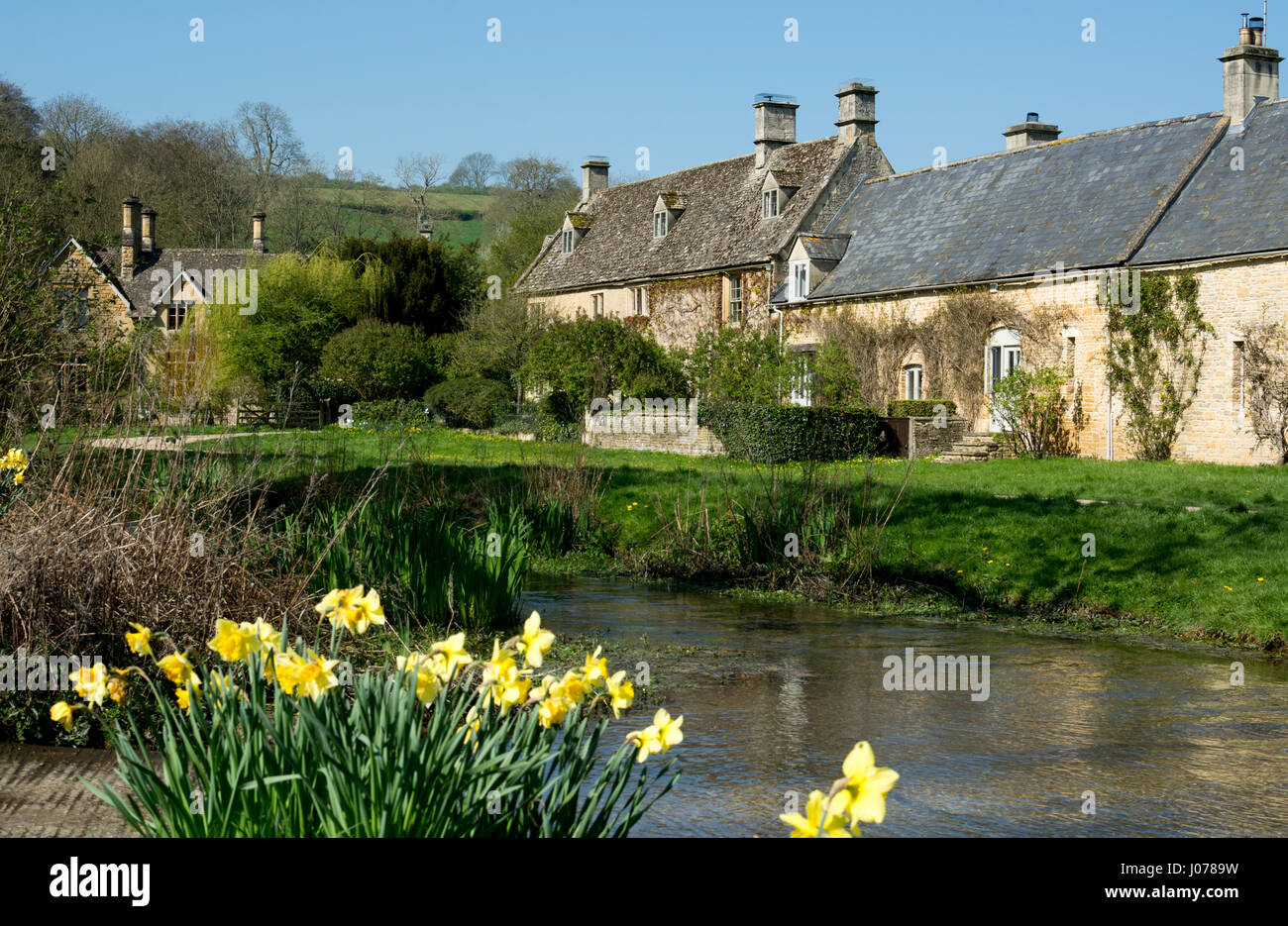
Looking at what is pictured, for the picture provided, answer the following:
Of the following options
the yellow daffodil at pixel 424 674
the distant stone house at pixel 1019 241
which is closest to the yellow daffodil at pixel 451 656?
the yellow daffodil at pixel 424 674

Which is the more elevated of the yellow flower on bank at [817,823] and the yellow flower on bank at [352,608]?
the yellow flower on bank at [352,608]

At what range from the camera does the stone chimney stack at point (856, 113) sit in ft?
119

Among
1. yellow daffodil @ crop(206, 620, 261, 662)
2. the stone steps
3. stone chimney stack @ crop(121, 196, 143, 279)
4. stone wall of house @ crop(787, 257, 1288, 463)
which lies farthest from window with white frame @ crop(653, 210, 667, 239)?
yellow daffodil @ crop(206, 620, 261, 662)

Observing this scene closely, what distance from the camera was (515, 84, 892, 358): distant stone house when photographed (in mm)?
36250

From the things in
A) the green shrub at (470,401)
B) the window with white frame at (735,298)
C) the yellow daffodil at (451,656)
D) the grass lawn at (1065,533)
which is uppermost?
the window with white frame at (735,298)

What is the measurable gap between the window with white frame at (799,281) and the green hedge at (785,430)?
9555mm

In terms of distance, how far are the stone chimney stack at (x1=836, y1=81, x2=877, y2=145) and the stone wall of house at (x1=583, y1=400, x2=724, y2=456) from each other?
42.0 feet

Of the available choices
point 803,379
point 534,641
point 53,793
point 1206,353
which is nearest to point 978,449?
point 1206,353

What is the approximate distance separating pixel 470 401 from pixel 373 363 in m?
4.57

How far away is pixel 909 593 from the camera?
12.4 metres

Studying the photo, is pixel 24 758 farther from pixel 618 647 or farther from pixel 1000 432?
pixel 1000 432

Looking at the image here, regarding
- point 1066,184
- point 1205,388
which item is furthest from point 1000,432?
point 1066,184

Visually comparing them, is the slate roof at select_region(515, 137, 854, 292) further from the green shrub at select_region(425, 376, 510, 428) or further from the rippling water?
the rippling water

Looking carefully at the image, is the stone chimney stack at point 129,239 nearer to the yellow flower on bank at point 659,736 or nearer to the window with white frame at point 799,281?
the window with white frame at point 799,281
